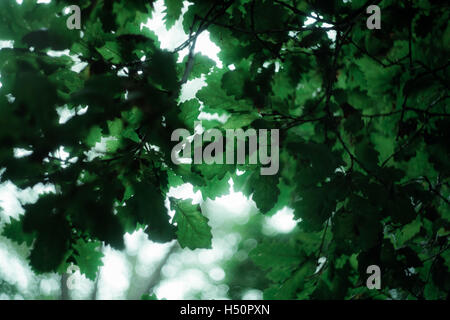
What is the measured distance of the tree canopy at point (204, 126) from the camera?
2.49 ft

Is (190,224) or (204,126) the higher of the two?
(204,126)

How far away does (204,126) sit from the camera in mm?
1671

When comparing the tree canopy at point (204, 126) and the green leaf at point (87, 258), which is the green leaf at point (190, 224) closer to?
the tree canopy at point (204, 126)

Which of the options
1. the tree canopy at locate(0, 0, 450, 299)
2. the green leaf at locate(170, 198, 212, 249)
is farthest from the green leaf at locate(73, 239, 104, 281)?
the green leaf at locate(170, 198, 212, 249)

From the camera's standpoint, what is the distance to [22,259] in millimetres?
5754

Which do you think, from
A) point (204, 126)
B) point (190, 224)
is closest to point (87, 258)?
point (190, 224)

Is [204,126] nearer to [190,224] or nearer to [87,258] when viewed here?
[190,224]

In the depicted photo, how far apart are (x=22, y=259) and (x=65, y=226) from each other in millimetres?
6175

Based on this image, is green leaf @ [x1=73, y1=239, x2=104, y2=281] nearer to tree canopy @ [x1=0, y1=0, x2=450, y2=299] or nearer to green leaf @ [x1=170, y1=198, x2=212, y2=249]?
tree canopy @ [x1=0, y1=0, x2=450, y2=299]

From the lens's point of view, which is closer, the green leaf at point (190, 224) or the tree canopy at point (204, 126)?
the tree canopy at point (204, 126)

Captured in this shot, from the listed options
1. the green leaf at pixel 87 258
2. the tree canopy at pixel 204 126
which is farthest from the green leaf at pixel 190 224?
the green leaf at pixel 87 258

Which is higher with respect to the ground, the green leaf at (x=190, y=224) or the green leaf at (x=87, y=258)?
the green leaf at (x=190, y=224)
